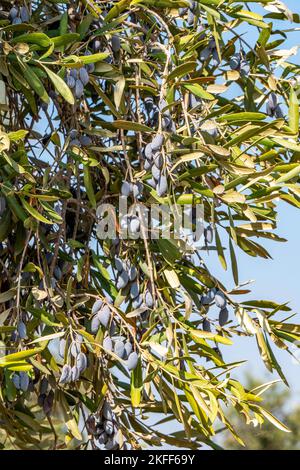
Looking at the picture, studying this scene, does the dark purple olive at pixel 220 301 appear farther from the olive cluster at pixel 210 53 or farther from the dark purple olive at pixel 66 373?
the olive cluster at pixel 210 53

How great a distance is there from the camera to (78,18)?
131 centimetres

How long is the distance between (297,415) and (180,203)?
7044mm

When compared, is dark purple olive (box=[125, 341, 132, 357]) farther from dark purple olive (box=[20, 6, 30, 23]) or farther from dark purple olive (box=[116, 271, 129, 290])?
dark purple olive (box=[20, 6, 30, 23])

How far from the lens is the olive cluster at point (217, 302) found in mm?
1221

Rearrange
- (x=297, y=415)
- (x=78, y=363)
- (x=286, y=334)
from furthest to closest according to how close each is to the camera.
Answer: (x=297, y=415)
(x=286, y=334)
(x=78, y=363)

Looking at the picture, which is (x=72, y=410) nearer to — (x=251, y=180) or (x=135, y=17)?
(x=251, y=180)

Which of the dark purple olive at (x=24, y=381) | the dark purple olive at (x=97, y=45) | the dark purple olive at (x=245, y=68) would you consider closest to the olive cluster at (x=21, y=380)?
the dark purple olive at (x=24, y=381)

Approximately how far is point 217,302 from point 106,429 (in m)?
0.25

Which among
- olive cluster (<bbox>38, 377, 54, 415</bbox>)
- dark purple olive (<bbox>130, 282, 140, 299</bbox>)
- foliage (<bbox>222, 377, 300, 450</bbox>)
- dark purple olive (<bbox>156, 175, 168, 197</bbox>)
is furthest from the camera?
foliage (<bbox>222, 377, 300, 450</bbox>)

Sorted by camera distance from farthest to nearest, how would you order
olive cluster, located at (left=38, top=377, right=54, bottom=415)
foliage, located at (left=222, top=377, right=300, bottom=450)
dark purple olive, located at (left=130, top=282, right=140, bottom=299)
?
foliage, located at (left=222, top=377, right=300, bottom=450)
olive cluster, located at (left=38, top=377, right=54, bottom=415)
dark purple olive, located at (left=130, top=282, right=140, bottom=299)

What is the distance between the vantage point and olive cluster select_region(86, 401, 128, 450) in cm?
127

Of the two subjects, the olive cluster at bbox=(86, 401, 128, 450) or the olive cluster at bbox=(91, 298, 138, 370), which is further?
the olive cluster at bbox=(86, 401, 128, 450)

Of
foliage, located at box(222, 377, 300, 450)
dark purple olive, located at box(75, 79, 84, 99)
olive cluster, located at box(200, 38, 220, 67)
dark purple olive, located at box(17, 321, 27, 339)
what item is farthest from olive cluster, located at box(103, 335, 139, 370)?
foliage, located at box(222, 377, 300, 450)

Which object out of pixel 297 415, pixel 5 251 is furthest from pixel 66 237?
pixel 297 415
